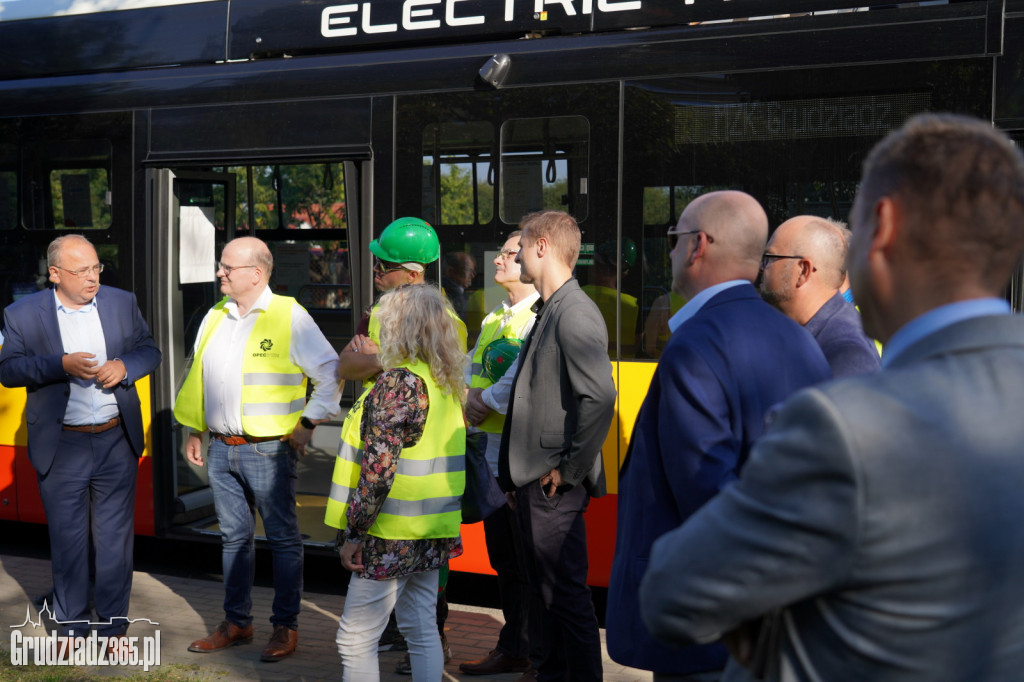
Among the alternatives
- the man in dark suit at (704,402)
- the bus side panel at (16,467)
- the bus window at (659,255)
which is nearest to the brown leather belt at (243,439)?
the bus window at (659,255)

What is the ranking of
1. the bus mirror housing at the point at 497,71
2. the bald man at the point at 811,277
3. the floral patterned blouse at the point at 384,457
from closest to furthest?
the bald man at the point at 811,277 < the floral patterned blouse at the point at 384,457 < the bus mirror housing at the point at 497,71

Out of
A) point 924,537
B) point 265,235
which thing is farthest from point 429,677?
point 265,235

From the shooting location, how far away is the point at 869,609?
1194 millimetres

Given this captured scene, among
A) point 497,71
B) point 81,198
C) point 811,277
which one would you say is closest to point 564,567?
point 811,277

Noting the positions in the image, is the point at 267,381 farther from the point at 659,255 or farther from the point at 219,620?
the point at 659,255

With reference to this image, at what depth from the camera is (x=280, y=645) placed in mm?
5062

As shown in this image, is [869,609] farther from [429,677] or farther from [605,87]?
[605,87]

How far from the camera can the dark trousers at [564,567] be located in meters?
4.12

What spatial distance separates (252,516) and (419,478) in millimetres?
1920

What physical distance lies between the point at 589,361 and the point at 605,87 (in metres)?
1.85

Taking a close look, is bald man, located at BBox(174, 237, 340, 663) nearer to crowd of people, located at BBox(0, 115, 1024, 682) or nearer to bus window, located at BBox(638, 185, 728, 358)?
crowd of people, located at BBox(0, 115, 1024, 682)

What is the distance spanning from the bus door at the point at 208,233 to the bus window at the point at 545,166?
957 millimetres

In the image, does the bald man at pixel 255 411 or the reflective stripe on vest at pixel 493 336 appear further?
the bald man at pixel 255 411

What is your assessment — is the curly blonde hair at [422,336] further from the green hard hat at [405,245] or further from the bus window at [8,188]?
the bus window at [8,188]
